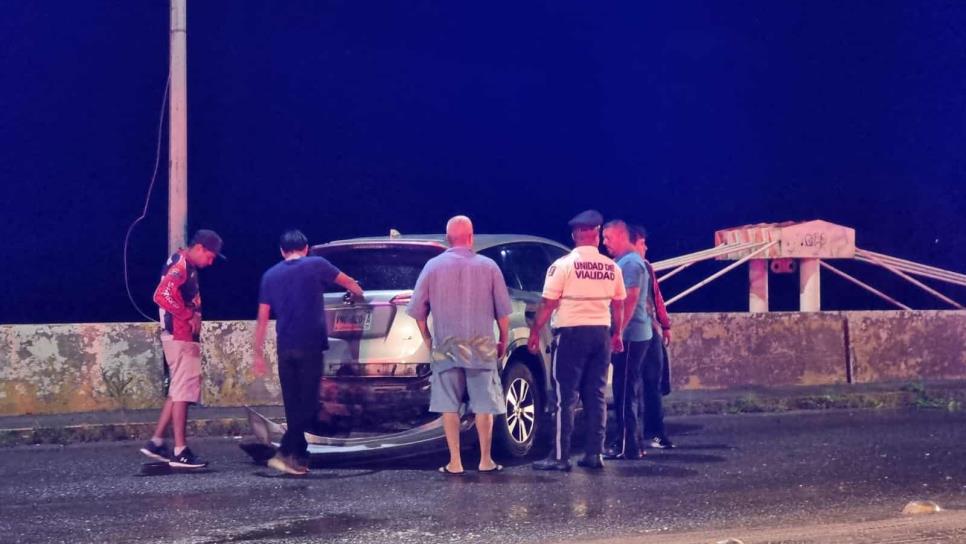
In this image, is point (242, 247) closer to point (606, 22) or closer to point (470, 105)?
point (470, 105)

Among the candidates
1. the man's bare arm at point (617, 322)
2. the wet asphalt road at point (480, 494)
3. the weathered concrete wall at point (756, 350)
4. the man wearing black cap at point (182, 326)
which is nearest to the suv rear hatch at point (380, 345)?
the wet asphalt road at point (480, 494)

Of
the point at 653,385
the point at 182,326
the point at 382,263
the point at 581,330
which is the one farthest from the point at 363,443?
the point at 653,385

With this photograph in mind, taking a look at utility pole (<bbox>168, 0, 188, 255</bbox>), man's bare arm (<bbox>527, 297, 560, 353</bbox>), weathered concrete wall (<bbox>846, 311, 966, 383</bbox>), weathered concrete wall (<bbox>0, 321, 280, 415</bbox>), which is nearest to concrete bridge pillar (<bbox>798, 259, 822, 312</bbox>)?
weathered concrete wall (<bbox>846, 311, 966, 383</bbox>)

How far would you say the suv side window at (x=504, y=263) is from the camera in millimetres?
10117

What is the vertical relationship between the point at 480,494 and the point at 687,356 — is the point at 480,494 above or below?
below

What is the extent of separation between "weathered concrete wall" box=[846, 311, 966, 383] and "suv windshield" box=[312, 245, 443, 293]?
6.78 m

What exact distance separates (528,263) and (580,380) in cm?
159

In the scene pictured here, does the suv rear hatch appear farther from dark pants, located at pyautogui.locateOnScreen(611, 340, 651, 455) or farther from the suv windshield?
dark pants, located at pyautogui.locateOnScreen(611, 340, 651, 455)

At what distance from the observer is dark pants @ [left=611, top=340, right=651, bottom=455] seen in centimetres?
989

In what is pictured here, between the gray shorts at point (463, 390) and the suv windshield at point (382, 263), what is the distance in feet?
2.76

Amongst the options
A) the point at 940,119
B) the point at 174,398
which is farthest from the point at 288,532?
the point at 940,119

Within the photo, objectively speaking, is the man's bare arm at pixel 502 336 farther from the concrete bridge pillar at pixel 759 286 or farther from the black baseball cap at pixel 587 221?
the concrete bridge pillar at pixel 759 286

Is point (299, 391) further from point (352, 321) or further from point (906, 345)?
point (906, 345)

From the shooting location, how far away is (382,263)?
9695mm
